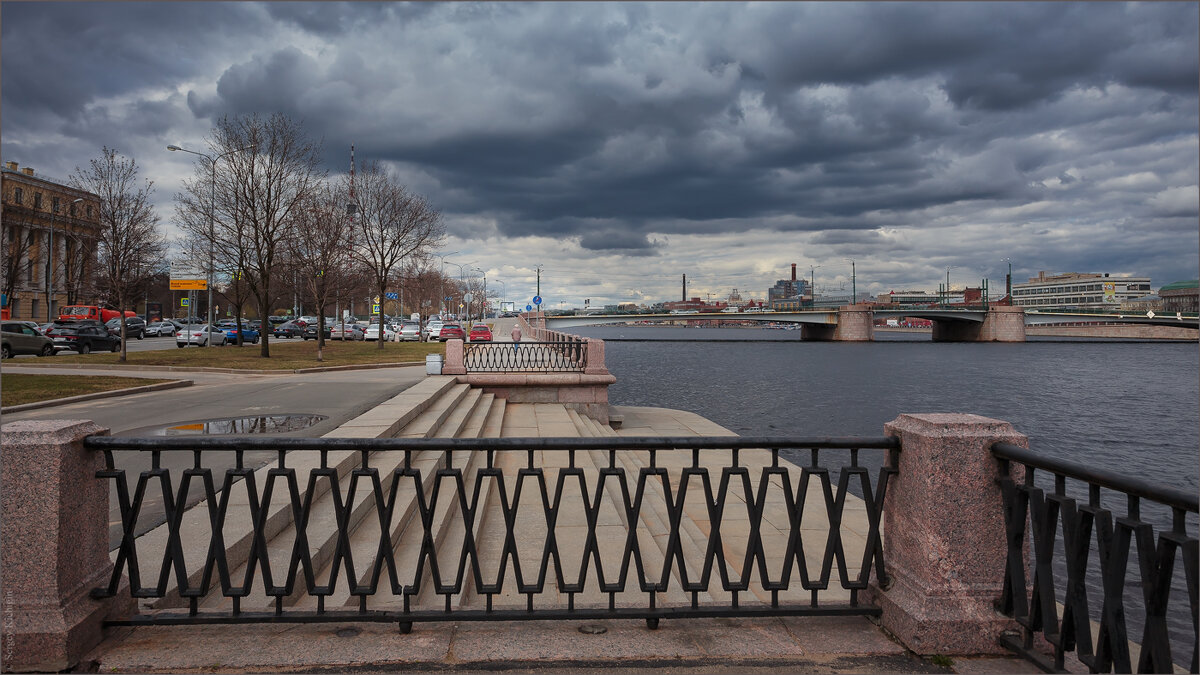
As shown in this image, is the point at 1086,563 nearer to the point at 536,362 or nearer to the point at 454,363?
the point at 454,363

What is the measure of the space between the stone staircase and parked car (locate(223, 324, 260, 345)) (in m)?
41.0

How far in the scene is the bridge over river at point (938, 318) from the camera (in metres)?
89.2

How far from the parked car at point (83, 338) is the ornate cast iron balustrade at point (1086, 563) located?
4277cm

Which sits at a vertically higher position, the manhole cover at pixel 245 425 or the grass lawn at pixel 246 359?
the grass lawn at pixel 246 359

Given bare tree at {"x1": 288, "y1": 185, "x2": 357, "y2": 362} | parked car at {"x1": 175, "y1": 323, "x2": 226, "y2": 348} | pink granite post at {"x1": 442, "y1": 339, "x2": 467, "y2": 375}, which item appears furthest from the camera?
parked car at {"x1": 175, "y1": 323, "x2": 226, "y2": 348}

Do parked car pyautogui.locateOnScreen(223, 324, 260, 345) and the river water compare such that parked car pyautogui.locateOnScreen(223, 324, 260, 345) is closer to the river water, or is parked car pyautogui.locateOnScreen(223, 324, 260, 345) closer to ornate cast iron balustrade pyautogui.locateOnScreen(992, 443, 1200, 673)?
the river water

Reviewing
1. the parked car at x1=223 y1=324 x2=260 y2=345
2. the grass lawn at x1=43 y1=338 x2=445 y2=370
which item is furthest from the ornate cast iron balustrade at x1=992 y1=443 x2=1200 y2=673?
the parked car at x1=223 y1=324 x2=260 y2=345

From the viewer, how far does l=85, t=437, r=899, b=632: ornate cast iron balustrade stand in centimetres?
388

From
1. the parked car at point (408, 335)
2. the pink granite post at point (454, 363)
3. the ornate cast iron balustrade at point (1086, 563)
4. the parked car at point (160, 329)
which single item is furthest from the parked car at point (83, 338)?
the ornate cast iron balustrade at point (1086, 563)

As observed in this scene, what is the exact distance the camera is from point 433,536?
6598 mm

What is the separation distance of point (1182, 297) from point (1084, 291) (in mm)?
46681

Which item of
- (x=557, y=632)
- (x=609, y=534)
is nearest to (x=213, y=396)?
(x=609, y=534)

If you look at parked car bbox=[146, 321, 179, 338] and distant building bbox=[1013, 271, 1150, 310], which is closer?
parked car bbox=[146, 321, 179, 338]

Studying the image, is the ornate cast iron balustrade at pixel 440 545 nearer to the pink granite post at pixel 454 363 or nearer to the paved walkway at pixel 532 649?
the paved walkway at pixel 532 649
